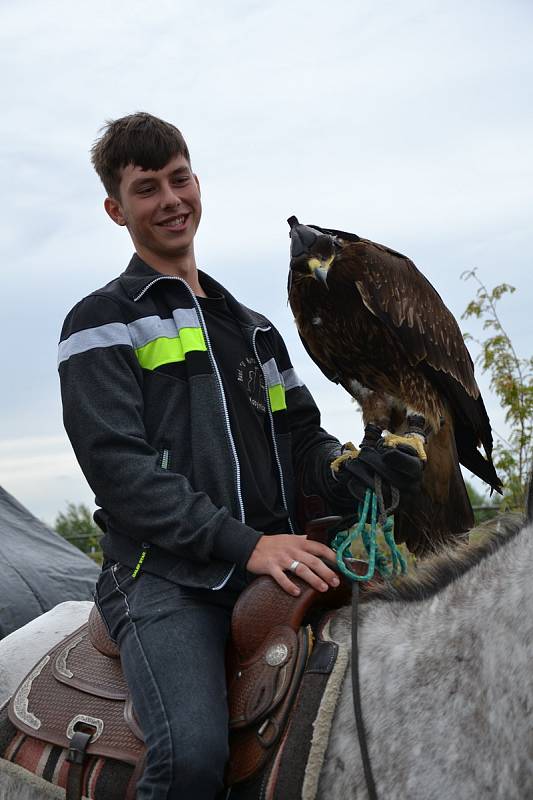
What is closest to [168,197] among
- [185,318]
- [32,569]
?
[185,318]

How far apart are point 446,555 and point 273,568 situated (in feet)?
1.43

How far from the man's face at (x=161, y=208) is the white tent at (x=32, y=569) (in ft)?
10.7

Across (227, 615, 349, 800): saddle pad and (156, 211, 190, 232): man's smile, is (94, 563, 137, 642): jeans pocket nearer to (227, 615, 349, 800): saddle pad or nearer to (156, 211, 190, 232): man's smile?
(227, 615, 349, 800): saddle pad

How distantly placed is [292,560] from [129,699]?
1.82 feet

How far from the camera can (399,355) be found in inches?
141

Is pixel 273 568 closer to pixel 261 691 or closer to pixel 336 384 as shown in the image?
pixel 261 691

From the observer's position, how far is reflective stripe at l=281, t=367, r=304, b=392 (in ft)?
10.2

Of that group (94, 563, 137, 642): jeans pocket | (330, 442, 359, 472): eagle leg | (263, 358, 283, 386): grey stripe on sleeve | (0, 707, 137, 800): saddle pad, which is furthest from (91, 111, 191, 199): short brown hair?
(0, 707, 137, 800): saddle pad

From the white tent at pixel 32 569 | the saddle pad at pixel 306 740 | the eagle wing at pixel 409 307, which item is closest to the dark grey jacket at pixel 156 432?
the saddle pad at pixel 306 740

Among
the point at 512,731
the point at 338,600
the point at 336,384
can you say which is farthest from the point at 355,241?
the point at 512,731

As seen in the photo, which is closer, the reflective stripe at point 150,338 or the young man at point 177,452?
the young man at point 177,452

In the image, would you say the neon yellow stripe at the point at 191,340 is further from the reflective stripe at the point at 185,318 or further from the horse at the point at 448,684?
the horse at the point at 448,684

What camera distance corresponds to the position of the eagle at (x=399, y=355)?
3.46 meters

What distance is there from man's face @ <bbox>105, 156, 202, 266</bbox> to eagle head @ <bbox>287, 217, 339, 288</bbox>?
20.7 inches
